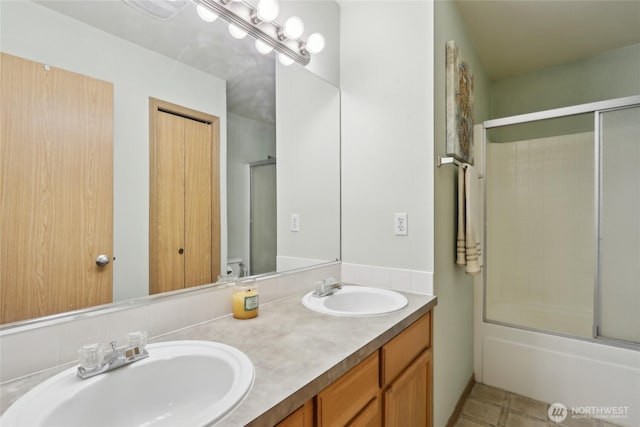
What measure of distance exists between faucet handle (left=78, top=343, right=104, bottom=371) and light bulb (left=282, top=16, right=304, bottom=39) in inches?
54.3

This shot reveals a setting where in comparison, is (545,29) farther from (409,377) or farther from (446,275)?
(409,377)

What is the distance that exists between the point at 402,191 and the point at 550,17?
165cm

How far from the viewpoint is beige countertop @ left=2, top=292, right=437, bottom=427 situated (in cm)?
64

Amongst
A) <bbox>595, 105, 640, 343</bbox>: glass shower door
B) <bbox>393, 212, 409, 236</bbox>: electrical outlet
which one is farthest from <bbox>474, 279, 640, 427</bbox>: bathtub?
<bbox>393, 212, 409, 236</bbox>: electrical outlet

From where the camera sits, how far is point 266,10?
123cm

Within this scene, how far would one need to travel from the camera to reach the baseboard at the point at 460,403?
1780mm

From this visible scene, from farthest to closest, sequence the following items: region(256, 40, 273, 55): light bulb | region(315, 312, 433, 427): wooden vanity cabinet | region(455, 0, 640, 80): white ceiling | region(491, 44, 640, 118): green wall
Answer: region(491, 44, 640, 118): green wall, region(455, 0, 640, 80): white ceiling, region(256, 40, 273, 55): light bulb, region(315, 312, 433, 427): wooden vanity cabinet

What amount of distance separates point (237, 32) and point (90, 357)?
4.06 ft

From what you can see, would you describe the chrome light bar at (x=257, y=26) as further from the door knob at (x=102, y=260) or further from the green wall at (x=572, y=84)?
the green wall at (x=572, y=84)

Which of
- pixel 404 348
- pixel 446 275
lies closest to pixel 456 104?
pixel 446 275

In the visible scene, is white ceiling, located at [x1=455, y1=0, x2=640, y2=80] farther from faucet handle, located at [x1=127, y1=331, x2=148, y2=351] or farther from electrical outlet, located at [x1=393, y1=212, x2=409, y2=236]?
faucet handle, located at [x1=127, y1=331, x2=148, y2=351]

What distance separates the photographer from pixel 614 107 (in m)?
1.86

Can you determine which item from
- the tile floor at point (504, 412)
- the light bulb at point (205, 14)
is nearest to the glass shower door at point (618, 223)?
the tile floor at point (504, 412)

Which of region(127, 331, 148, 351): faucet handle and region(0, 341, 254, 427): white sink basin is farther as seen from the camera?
region(127, 331, 148, 351): faucet handle
